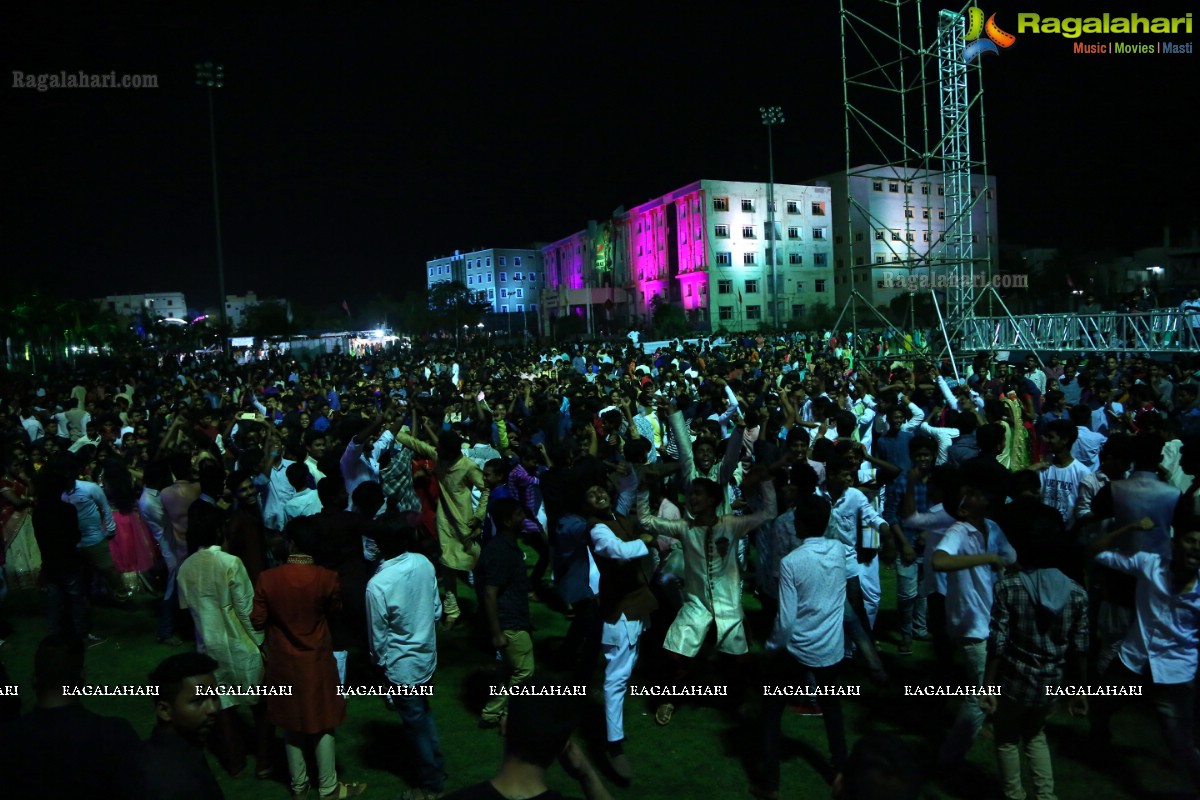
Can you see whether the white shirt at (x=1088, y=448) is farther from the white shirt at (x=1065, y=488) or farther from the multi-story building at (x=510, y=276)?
the multi-story building at (x=510, y=276)

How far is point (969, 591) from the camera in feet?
12.9

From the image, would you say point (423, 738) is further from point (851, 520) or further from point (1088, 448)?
point (1088, 448)

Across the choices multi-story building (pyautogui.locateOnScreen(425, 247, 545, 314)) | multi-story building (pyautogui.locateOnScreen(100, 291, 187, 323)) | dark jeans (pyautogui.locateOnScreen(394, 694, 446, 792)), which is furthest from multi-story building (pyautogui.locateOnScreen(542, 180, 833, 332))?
multi-story building (pyautogui.locateOnScreen(100, 291, 187, 323))

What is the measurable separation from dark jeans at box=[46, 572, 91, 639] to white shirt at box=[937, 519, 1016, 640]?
247 inches

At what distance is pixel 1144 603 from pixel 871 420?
5.20 meters

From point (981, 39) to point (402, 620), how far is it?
62.7 ft

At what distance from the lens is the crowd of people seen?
343 centimetres

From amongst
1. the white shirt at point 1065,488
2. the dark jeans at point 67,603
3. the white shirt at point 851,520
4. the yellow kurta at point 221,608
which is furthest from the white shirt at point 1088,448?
the dark jeans at point 67,603

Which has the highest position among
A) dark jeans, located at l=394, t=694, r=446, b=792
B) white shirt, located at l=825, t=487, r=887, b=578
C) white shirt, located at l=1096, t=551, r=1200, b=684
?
white shirt, located at l=825, t=487, r=887, b=578

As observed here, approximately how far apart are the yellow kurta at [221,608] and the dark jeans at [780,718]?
2.85 metres

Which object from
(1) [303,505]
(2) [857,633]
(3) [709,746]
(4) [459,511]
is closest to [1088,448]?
(2) [857,633]

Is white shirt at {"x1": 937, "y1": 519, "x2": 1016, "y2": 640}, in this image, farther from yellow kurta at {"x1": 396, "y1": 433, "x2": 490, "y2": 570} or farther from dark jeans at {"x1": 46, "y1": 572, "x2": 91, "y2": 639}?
dark jeans at {"x1": 46, "y1": 572, "x2": 91, "y2": 639}

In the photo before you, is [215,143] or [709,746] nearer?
[709,746]

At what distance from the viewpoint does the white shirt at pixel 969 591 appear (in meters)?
3.88
